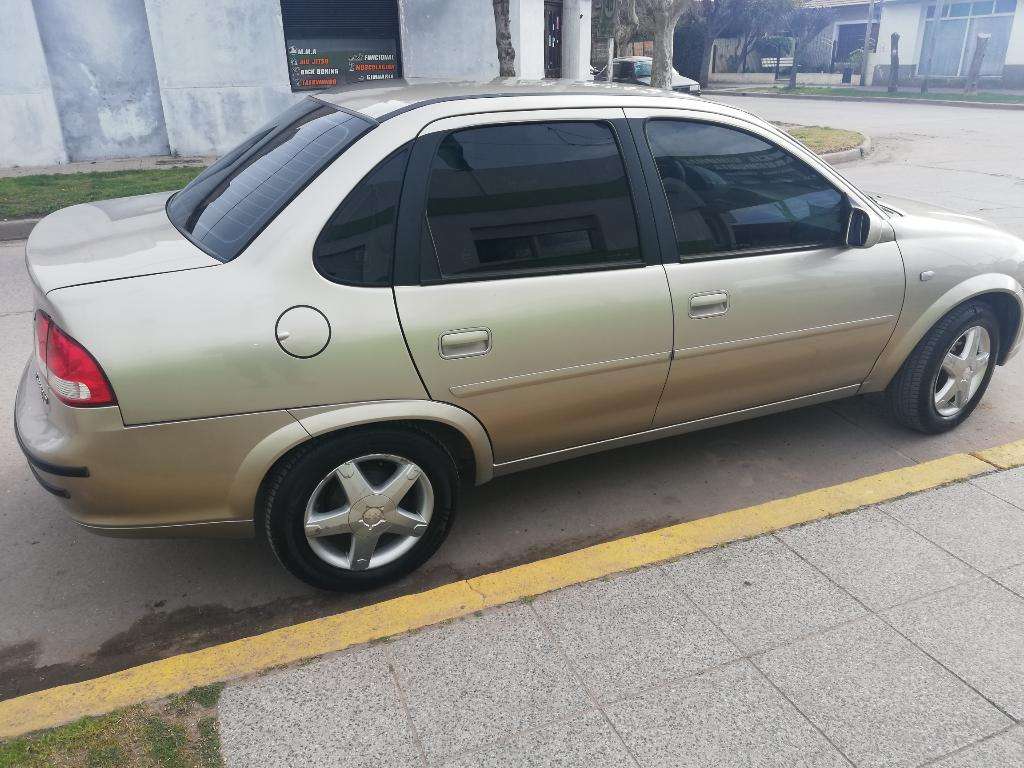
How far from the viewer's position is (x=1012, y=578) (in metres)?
3.03

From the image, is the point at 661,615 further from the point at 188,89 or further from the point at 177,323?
the point at 188,89

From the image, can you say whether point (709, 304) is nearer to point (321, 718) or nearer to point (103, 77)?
point (321, 718)

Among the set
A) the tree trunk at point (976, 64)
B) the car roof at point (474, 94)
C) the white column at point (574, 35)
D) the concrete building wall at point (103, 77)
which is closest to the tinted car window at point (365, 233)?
the car roof at point (474, 94)

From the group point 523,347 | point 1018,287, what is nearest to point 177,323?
point 523,347

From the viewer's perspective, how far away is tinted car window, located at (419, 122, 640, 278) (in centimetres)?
286

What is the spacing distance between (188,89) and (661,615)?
12.4 meters

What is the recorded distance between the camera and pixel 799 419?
4434 millimetres

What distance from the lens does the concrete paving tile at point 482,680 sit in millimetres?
2365

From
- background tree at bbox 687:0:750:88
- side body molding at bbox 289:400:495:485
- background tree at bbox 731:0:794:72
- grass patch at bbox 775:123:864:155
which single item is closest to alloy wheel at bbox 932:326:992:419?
side body molding at bbox 289:400:495:485

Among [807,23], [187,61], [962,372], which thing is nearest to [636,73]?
[187,61]

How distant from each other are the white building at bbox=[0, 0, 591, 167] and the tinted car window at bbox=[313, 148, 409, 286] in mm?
11373

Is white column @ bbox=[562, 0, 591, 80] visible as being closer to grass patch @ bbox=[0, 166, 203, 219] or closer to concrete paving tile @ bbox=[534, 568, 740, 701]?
grass patch @ bbox=[0, 166, 203, 219]

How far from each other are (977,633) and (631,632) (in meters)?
1.15

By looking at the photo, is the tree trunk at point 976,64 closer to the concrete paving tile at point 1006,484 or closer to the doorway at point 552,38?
the doorway at point 552,38
